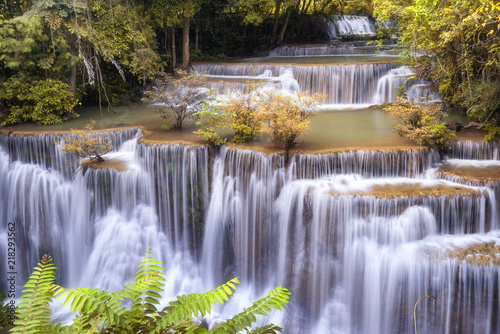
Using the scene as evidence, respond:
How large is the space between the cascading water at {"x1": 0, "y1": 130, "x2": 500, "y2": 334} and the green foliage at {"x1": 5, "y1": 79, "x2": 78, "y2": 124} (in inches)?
56.5

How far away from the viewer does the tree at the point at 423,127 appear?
9406 millimetres

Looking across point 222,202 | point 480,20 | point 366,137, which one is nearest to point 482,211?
point 366,137

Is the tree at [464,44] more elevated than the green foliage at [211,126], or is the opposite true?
the tree at [464,44]

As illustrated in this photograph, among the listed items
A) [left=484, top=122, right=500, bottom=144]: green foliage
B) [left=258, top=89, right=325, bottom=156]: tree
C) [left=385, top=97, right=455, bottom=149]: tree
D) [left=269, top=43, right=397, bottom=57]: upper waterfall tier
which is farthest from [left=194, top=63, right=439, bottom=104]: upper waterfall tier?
[left=269, top=43, right=397, bottom=57]: upper waterfall tier

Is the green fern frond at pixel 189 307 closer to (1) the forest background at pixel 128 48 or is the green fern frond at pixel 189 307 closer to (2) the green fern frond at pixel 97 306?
(2) the green fern frond at pixel 97 306

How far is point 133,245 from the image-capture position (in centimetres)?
1045

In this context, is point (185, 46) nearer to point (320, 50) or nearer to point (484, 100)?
point (320, 50)

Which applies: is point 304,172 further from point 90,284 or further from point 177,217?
point 90,284

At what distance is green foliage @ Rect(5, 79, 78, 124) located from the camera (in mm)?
13250

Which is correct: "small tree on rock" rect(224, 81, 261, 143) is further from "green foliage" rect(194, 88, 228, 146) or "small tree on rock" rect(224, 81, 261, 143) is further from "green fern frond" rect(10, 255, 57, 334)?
"green fern frond" rect(10, 255, 57, 334)

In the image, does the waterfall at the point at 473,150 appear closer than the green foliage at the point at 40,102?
Yes

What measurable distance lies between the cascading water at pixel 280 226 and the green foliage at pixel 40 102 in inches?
56.5

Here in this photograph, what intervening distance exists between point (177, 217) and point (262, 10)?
18.6 meters

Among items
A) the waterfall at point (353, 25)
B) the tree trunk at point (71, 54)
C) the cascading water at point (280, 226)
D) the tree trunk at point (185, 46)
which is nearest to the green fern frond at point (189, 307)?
the cascading water at point (280, 226)
